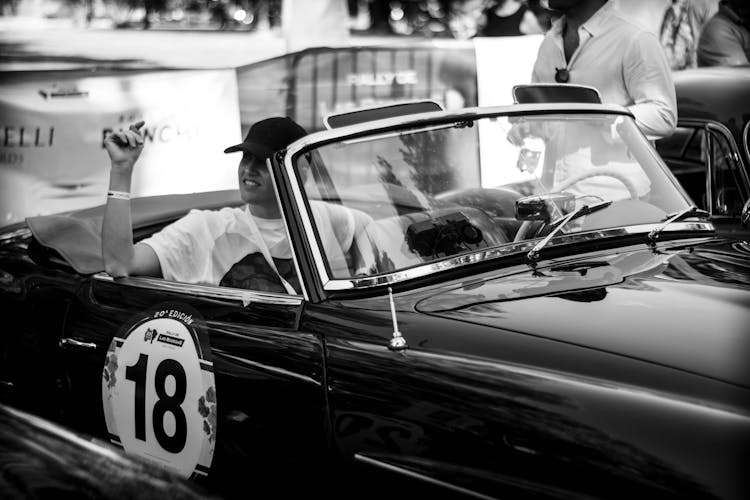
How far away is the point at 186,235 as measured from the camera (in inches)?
149

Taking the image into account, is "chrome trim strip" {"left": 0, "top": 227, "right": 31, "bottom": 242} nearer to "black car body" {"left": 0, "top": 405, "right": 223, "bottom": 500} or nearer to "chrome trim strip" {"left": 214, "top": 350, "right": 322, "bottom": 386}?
"chrome trim strip" {"left": 214, "top": 350, "right": 322, "bottom": 386}

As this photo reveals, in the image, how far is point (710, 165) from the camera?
4.97m

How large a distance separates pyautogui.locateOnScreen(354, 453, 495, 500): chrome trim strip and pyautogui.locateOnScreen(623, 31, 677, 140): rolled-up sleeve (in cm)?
252

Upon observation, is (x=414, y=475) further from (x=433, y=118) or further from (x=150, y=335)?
(x=433, y=118)

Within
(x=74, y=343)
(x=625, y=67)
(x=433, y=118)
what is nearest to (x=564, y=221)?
(x=433, y=118)

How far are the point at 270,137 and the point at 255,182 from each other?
0.78 feet

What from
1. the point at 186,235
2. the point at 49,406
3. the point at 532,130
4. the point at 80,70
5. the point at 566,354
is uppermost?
the point at 80,70

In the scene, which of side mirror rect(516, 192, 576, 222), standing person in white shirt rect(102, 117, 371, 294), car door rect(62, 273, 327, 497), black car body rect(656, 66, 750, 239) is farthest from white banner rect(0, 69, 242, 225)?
side mirror rect(516, 192, 576, 222)

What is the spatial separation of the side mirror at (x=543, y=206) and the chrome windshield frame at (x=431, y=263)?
3.7 inches

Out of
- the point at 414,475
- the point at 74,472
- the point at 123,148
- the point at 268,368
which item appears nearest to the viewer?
the point at 74,472

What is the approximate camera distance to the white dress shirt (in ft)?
15.2

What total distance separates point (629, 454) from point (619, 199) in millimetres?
1405

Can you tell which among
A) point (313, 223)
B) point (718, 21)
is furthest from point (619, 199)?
point (718, 21)

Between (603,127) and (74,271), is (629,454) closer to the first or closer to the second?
(603,127)
